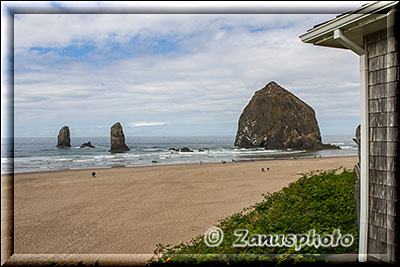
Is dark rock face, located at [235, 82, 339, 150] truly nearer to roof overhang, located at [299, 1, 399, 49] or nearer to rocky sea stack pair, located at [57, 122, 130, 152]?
rocky sea stack pair, located at [57, 122, 130, 152]

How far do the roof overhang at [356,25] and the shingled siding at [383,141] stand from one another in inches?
5.0

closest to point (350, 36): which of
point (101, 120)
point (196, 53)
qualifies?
point (196, 53)

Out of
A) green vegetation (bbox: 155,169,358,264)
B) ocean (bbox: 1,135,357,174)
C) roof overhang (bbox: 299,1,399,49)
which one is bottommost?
ocean (bbox: 1,135,357,174)

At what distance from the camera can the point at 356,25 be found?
10.5 feet

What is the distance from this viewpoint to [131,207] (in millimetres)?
8133

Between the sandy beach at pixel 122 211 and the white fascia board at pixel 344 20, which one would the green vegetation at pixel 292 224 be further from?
the white fascia board at pixel 344 20

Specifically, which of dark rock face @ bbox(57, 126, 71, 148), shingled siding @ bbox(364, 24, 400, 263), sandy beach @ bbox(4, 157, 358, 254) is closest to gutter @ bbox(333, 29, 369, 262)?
shingled siding @ bbox(364, 24, 400, 263)

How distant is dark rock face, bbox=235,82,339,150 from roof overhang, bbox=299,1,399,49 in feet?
107

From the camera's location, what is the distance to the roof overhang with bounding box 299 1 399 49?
119 inches

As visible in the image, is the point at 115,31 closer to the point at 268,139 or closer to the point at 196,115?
the point at 196,115

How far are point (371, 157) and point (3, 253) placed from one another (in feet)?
16.1

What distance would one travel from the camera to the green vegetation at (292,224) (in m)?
3.63

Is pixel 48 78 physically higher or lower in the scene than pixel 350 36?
higher
